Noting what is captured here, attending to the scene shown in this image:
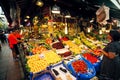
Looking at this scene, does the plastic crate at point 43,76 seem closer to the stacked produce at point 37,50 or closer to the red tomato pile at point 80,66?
the red tomato pile at point 80,66

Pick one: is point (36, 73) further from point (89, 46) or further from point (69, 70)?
point (89, 46)

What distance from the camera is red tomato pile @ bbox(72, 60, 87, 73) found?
17.4 ft

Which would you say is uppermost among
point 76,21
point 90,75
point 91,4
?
point 91,4

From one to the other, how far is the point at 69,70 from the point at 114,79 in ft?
4.80

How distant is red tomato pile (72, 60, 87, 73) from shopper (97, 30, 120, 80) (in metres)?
0.88

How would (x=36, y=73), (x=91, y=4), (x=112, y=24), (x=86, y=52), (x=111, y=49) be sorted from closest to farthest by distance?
(x=111, y=49) → (x=36, y=73) → (x=86, y=52) → (x=91, y=4) → (x=112, y=24)

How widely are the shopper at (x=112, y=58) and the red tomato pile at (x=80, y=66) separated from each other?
0.88 metres

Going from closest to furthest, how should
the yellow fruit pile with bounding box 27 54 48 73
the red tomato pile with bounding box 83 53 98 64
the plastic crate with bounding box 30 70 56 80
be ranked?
1. the plastic crate with bounding box 30 70 56 80
2. the yellow fruit pile with bounding box 27 54 48 73
3. the red tomato pile with bounding box 83 53 98 64

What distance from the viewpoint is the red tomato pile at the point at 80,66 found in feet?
17.4

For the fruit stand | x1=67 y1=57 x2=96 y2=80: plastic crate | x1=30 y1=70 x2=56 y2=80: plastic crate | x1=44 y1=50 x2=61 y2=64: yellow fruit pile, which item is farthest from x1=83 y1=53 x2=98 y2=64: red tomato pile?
x1=30 y1=70 x2=56 y2=80: plastic crate

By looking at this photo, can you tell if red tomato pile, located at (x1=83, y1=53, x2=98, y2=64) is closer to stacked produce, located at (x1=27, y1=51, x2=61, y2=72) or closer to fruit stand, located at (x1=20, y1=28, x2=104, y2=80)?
fruit stand, located at (x1=20, y1=28, x2=104, y2=80)

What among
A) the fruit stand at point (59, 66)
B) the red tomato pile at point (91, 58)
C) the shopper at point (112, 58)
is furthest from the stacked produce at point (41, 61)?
the shopper at point (112, 58)

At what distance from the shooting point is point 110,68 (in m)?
4.41

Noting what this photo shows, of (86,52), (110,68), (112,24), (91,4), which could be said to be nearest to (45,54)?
(86,52)
